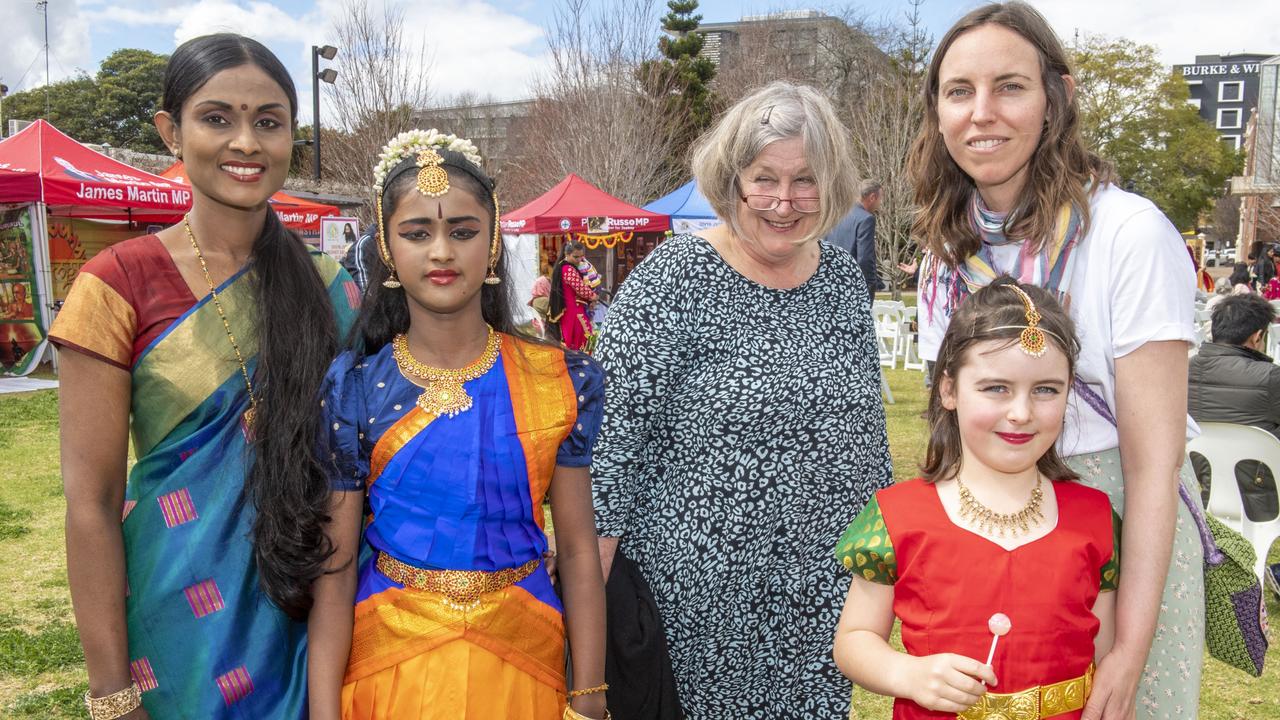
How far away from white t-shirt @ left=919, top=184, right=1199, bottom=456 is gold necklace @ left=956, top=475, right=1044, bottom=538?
19 centimetres

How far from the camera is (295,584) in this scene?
1771mm

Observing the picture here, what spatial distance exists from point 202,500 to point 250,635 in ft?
0.94

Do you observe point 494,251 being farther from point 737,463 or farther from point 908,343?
point 908,343

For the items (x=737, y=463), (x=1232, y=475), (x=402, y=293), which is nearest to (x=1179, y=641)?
(x=737, y=463)

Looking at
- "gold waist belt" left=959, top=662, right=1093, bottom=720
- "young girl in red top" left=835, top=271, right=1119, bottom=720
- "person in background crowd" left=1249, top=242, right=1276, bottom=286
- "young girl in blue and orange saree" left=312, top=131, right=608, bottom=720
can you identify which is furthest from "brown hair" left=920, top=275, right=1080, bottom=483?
"person in background crowd" left=1249, top=242, right=1276, bottom=286

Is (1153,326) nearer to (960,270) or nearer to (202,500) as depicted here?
(960,270)

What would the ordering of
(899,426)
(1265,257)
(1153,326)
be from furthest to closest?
(1265,257) < (899,426) < (1153,326)

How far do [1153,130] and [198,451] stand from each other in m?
44.4

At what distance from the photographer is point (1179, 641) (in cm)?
176

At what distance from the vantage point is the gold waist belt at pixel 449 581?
5.90 ft

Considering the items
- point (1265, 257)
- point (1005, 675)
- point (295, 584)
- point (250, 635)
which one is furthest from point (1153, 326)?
point (1265, 257)

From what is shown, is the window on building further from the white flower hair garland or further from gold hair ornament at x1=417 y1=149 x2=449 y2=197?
gold hair ornament at x1=417 y1=149 x2=449 y2=197

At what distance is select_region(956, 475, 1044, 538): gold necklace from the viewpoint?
1720 mm

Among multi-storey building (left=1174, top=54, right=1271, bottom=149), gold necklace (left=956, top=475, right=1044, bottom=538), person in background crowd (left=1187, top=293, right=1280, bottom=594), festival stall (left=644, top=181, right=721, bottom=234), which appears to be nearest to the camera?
gold necklace (left=956, top=475, right=1044, bottom=538)
